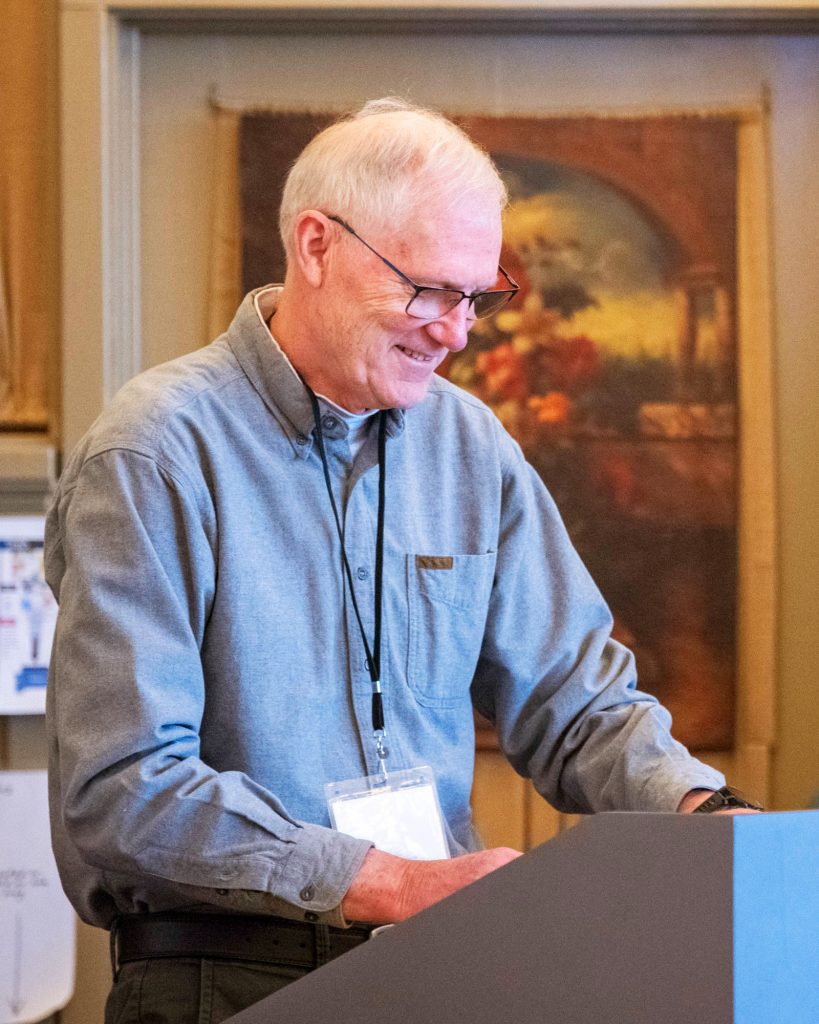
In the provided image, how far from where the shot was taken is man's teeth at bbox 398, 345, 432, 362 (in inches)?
60.5

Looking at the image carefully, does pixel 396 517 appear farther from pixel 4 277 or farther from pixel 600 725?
pixel 4 277

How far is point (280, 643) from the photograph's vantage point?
4.78ft

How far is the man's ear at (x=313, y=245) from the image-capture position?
5.04 feet

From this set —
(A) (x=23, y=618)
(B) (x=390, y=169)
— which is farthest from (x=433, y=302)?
(A) (x=23, y=618)

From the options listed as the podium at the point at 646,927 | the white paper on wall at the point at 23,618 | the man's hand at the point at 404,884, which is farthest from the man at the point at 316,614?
the white paper on wall at the point at 23,618

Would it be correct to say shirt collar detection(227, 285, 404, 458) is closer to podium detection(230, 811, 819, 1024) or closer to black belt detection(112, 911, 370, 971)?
black belt detection(112, 911, 370, 971)

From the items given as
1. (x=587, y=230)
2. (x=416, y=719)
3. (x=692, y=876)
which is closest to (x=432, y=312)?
(x=416, y=719)

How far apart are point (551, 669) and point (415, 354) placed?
1.45ft

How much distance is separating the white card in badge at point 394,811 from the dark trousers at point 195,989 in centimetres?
17

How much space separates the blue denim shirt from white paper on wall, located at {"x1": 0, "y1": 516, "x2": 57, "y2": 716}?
1.37 m

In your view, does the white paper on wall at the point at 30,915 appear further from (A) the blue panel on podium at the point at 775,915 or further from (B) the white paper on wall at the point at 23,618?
(A) the blue panel on podium at the point at 775,915

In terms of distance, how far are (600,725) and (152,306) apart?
1730mm

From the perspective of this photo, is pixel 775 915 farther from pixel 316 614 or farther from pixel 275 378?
pixel 275 378

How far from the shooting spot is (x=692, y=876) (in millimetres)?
917
